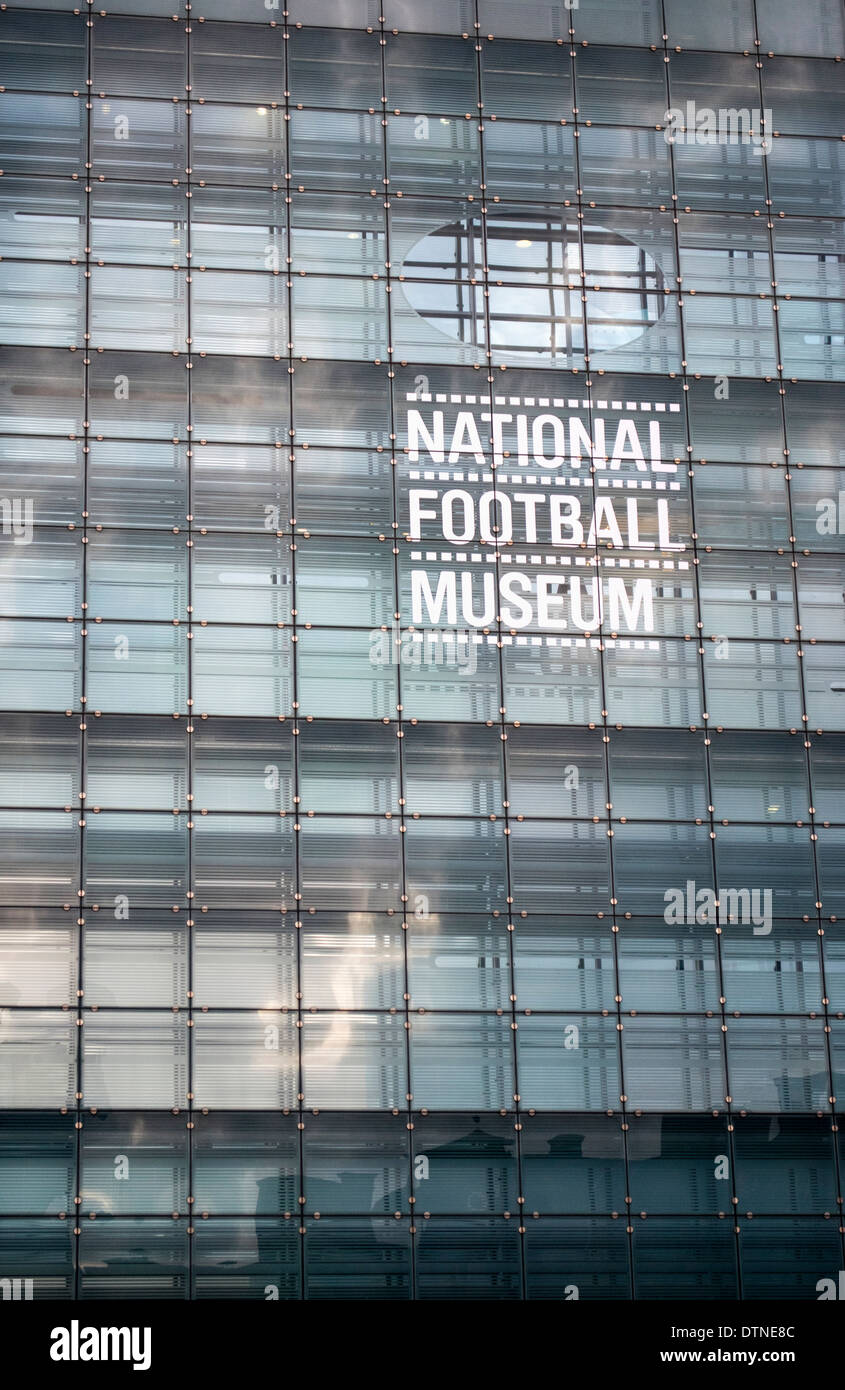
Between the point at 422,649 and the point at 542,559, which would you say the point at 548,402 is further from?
the point at 422,649

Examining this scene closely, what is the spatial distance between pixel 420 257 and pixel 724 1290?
14.6m

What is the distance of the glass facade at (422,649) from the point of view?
968 inches

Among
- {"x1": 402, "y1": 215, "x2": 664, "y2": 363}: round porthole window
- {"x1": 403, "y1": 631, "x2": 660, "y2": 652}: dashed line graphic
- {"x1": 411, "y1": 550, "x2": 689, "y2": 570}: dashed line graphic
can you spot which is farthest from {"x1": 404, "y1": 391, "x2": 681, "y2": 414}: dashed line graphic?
{"x1": 403, "y1": 631, "x2": 660, "y2": 652}: dashed line graphic

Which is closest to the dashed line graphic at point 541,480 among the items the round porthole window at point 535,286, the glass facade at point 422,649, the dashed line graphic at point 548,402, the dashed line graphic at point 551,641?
the glass facade at point 422,649

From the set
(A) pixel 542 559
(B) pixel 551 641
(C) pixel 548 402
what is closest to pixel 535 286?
(C) pixel 548 402

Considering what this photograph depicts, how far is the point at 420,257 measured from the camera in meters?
27.7

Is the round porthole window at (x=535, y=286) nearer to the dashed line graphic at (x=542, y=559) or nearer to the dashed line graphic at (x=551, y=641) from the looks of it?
the dashed line graphic at (x=542, y=559)

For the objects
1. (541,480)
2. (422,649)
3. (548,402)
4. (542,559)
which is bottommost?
(422,649)

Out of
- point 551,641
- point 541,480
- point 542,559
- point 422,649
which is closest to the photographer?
point 422,649

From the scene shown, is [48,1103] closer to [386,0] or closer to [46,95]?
[46,95]

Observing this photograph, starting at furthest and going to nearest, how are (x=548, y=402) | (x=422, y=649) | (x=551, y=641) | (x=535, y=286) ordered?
(x=535, y=286) < (x=548, y=402) < (x=551, y=641) < (x=422, y=649)

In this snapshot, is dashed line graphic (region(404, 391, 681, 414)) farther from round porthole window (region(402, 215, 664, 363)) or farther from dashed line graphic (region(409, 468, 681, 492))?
dashed line graphic (region(409, 468, 681, 492))

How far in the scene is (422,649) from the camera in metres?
26.4

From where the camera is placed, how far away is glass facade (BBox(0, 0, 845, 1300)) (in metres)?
24.6
